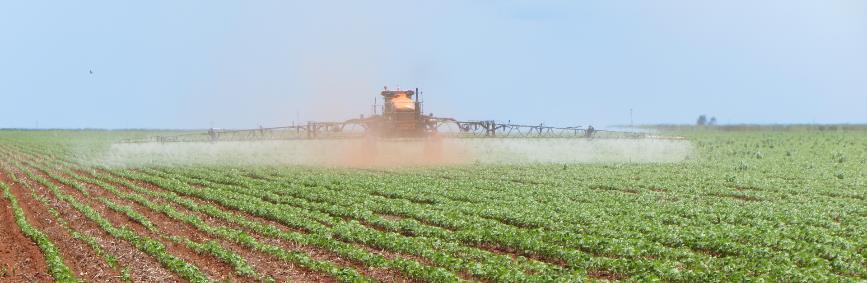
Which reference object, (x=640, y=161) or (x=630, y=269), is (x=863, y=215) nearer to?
(x=630, y=269)

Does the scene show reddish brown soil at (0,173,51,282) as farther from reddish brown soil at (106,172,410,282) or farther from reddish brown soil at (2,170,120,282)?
reddish brown soil at (106,172,410,282)

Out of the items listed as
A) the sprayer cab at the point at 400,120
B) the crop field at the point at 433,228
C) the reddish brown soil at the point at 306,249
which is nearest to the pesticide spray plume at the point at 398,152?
the sprayer cab at the point at 400,120

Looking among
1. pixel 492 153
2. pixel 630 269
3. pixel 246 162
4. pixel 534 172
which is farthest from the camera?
pixel 492 153

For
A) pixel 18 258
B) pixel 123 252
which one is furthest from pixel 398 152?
pixel 18 258

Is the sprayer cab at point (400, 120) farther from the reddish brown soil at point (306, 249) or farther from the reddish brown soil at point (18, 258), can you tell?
the reddish brown soil at point (18, 258)

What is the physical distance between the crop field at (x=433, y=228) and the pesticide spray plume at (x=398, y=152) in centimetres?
1001

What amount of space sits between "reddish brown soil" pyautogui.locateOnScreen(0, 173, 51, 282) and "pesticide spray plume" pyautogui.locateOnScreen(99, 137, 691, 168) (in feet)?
73.1

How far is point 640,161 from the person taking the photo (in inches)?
1841

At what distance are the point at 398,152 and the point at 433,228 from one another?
26.8 meters

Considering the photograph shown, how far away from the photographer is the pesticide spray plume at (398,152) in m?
46.2

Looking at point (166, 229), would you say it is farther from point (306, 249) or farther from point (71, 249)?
point (306, 249)

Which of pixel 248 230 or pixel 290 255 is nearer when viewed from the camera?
pixel 290 255

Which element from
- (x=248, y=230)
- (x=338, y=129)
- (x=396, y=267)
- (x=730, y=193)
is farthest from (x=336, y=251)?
(x=338, y=129)

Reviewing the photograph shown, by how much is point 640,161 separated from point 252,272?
34.3 meters
